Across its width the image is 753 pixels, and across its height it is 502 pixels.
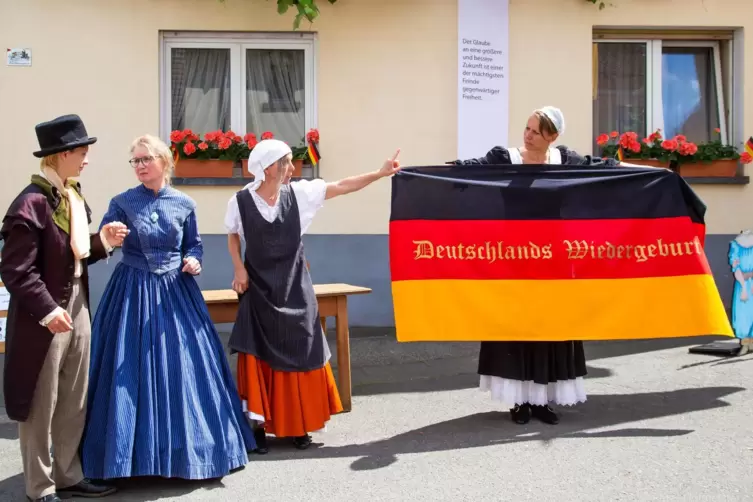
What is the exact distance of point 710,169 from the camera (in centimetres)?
895

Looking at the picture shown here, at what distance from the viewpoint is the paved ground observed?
4203 mm

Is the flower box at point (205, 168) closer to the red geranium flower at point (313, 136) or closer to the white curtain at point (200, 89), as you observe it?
the white curtain at point (200, 89)

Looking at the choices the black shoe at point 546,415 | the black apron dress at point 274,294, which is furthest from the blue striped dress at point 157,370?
the black shoe at point 546,415

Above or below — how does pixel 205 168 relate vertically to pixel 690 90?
below

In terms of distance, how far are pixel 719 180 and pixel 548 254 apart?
14.6ft

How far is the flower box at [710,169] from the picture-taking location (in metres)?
8.94

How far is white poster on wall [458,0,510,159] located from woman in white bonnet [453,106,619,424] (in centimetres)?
331

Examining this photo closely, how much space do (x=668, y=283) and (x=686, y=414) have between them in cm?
93

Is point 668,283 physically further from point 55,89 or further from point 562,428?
point 55,89

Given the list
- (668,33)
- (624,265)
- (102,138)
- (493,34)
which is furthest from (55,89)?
(668,33)

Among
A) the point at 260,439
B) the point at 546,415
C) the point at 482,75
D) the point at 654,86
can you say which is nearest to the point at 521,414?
Result: the point at 546,415

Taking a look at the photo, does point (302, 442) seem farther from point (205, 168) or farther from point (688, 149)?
point (688, 149)

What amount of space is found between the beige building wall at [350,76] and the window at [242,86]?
0.80 ft

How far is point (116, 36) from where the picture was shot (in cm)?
852
